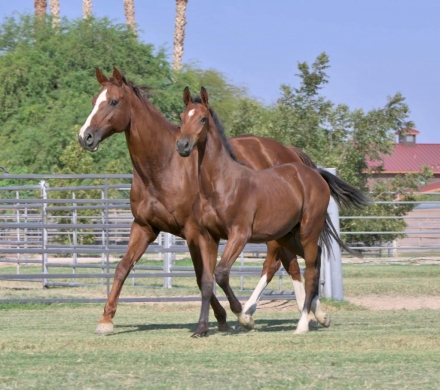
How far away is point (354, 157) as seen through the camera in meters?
26.2

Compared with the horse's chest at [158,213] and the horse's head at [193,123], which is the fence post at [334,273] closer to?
the horse's chest at [158,213]

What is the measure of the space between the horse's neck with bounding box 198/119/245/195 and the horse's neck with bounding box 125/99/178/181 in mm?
765

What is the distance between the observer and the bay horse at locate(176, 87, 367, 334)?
8430mm

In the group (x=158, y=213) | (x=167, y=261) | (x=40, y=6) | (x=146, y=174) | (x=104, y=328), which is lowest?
(x=167, y=261)

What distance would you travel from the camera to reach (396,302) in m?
13.7

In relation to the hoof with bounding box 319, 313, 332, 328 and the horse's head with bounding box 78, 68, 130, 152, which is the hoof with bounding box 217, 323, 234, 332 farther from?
the horse's head with bounding box 78, 68, 130, 152

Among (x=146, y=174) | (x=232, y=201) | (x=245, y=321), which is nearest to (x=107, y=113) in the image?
(x=146, y=174)

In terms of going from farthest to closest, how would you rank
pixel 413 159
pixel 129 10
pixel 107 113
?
1. pixel 413 159
2. pixel 129 10
3. pixel 107 113

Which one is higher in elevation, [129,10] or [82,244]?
[129,10]

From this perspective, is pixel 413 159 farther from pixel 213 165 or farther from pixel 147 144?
pixel 213 165

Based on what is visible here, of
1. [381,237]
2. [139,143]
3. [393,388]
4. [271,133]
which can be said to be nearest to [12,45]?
[271,133]

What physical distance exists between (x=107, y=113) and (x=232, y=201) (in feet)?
5.04

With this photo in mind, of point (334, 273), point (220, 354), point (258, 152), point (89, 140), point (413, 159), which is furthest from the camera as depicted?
point (413, 159)

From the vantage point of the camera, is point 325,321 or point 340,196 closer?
point 325,321
